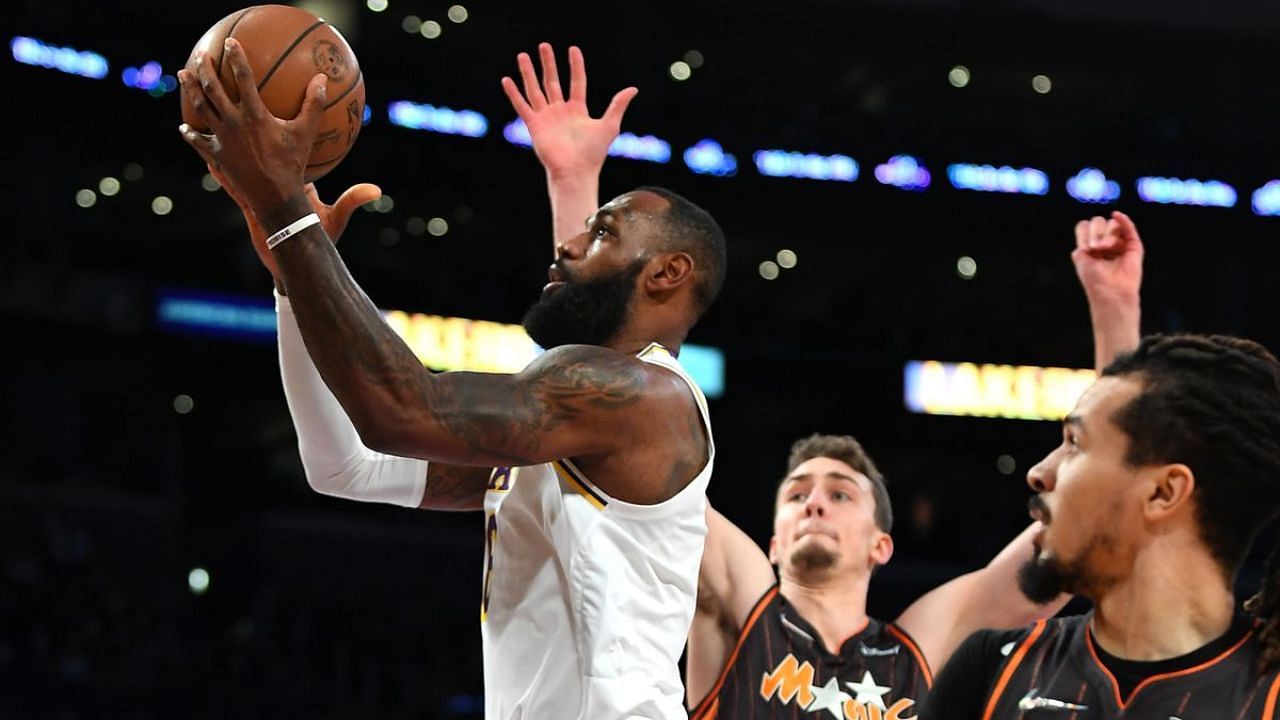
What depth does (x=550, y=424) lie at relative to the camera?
2617mm

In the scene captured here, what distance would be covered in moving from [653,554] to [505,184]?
13.6 meters

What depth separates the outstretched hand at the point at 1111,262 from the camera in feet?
12.2

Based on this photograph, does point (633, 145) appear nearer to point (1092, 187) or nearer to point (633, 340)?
point (1092, 187)

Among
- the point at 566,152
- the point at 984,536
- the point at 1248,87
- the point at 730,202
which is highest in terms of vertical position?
Result: the point at 1248,87

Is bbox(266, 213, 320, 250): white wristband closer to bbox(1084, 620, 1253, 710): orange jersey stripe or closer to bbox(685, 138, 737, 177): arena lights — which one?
bbox(1084, 620, 1253, 710): orange jersey stripe

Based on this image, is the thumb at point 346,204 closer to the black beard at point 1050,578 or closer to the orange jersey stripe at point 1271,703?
the black beard at point 1050,578

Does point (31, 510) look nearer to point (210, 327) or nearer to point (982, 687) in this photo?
point (210, 327)

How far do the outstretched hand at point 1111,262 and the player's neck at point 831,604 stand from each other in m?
1.19

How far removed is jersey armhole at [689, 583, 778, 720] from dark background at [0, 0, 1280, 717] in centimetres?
890

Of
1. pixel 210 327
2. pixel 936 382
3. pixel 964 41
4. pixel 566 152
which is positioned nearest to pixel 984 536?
pixel 936 382

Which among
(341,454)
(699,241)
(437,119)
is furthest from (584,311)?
(437,119)

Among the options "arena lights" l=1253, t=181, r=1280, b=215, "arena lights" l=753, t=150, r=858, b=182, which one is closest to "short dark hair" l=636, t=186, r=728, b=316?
"arena lights" l=753, t=150, r=858, b=182

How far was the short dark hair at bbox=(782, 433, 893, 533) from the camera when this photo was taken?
15.2 feet

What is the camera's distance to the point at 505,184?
16.2 meters
